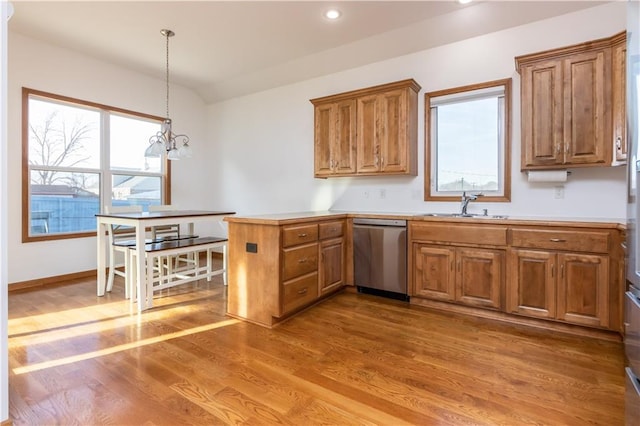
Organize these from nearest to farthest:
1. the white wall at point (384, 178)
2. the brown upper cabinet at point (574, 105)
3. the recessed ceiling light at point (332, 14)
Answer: the brown upper cabinet at point (574, 105), the white wall at point (384, 178), the recessed ceiling light at point (332, 14)

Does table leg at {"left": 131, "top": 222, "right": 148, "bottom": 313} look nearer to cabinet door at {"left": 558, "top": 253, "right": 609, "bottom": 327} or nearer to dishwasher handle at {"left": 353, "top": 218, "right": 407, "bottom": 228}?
dishwasher handle at {"left": 353, "top": 218, "right": 407, "bottom": 228}

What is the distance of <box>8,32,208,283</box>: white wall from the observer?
360 cm

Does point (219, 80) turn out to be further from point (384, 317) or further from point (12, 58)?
point (384, 317)

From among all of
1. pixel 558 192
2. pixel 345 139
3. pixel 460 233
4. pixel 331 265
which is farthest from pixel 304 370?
pixel 558 192

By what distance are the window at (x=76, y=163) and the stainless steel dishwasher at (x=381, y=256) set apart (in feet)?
11.6

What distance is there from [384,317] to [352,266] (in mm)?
794

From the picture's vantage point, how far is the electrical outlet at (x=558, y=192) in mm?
2977

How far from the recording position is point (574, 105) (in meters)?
2.68

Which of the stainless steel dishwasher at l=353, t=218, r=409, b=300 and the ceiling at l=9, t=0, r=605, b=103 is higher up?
the ceiling at l=9, t=0, r=605, b=103

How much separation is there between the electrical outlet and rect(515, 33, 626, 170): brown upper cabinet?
12.3 inches

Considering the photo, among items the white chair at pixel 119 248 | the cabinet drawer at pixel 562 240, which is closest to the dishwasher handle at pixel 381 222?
the cabinet drawer at pixel 562 240

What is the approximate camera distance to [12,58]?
3.56 meters

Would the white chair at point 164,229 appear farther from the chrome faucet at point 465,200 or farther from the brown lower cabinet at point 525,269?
the chrome faucet at point 465,200

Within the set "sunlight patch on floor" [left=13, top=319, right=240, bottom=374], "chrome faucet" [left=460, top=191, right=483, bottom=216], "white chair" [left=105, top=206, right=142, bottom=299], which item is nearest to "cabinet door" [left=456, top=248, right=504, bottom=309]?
"chrome faucet" [left=460, top=191, right=483, bottom=216]
